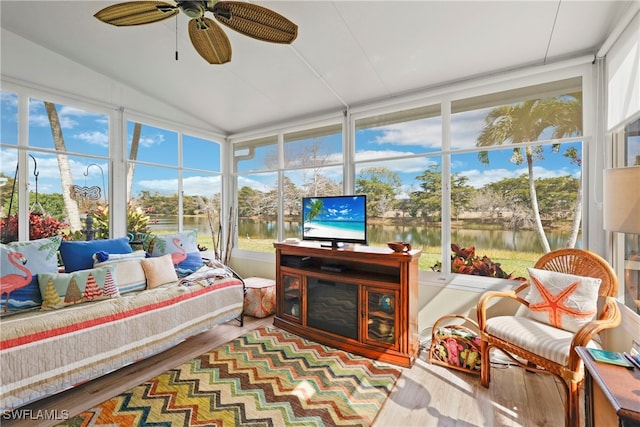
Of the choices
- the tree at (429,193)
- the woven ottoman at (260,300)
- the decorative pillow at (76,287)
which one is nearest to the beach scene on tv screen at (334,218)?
the tree at (429,193)

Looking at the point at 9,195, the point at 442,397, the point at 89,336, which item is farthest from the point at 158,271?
the point at 442,397

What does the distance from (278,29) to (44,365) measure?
2514 millimetres

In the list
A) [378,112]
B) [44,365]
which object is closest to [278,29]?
[378,112]

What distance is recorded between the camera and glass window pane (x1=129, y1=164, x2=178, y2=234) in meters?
3.54

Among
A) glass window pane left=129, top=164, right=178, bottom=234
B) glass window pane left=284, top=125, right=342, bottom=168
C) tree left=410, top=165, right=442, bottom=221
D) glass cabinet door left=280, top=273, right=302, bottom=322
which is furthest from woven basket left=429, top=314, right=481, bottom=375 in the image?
glass window pane left=129, top=164, right=178, bottom=234

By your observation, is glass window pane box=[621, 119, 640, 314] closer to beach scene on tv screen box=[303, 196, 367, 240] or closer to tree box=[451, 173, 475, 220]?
tree box=[451, 173, 475, 220]

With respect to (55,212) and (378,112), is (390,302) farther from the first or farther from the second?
(55,212)

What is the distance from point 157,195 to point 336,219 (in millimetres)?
2580

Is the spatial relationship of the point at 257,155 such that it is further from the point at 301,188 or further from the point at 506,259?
the point at 506,259

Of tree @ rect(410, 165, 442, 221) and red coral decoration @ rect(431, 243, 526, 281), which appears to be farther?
tree @ rect(410, 165, 442, 221)

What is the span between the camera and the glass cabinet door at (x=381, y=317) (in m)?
2.42

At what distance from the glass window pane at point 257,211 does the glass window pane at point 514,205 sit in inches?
99.8

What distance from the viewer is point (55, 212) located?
2848mm

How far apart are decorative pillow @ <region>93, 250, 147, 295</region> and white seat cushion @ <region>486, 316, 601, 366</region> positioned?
3031 mm
